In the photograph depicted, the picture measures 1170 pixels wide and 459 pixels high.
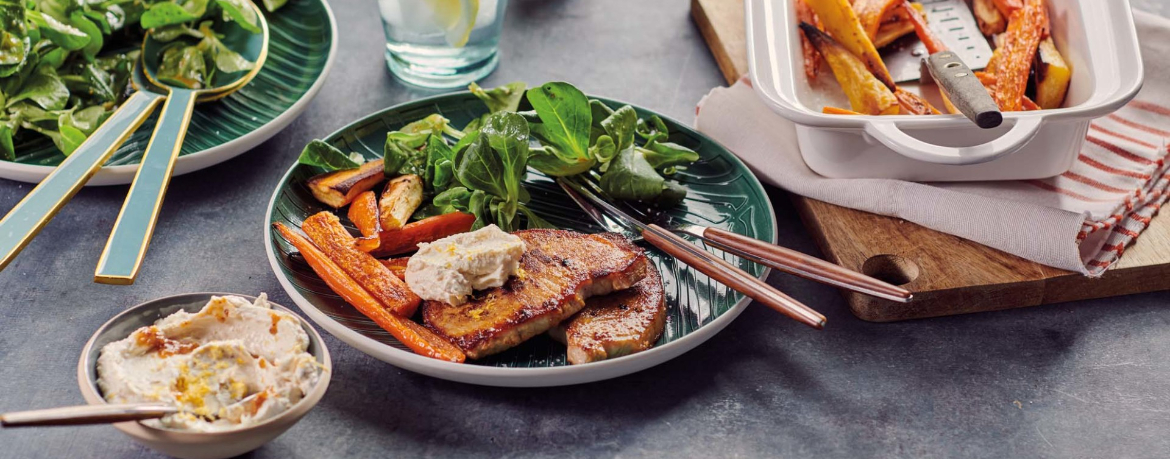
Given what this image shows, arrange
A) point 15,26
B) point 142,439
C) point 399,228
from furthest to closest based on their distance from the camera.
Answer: point 15,26, point 399,228, point 142,439

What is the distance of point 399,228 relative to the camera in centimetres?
189

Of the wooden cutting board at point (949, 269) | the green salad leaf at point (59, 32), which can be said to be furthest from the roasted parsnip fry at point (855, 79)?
the green salad leaf at point (59, 32)

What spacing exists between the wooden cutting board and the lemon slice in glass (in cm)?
101

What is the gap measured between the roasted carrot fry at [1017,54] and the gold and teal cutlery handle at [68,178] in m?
1.96

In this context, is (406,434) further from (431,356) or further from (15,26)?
(15,26)

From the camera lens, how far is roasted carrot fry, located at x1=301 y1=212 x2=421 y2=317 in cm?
169

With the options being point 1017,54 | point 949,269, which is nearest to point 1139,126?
point 1017,54

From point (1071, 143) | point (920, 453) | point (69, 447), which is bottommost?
point (69, 447)

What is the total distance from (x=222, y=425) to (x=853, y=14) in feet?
5.73

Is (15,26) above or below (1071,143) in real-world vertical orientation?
below

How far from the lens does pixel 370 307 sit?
167 centimetres

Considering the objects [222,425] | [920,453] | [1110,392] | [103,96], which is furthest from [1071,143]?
[103,96]

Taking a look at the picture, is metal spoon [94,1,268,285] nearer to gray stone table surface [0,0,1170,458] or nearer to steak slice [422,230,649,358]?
gray stone table surface [0,0,1170,458]

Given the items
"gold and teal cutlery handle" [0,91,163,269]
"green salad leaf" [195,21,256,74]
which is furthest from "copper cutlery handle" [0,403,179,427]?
"green salad leaf" [195,21,256,74]
